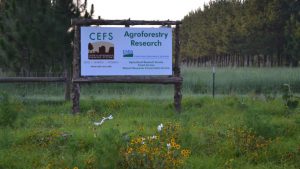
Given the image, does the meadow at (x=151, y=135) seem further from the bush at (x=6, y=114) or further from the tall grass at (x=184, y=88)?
the tall grass at (x=184, y=88)

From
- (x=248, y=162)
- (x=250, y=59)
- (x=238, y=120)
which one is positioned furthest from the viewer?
(x=250, y=59)

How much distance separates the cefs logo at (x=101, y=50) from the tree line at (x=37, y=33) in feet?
25.0

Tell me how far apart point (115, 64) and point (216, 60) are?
6785 cm

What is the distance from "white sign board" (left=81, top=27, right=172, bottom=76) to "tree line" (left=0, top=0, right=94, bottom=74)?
7.64 metres

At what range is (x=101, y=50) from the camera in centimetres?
1444

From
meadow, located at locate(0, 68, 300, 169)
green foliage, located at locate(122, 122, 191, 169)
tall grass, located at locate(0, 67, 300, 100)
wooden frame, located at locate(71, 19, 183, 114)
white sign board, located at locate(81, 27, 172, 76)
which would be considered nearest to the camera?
green foliage, located at locate(122, 122, 191, 169)

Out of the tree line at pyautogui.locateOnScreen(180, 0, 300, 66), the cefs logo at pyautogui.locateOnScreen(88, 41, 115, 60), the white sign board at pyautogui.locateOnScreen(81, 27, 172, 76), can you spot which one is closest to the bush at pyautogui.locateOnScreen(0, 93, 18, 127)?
the white sign board at pyautogui.locateOnScreen(81, 27, 172, 76)

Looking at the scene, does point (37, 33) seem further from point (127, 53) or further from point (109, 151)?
point (109, 151)

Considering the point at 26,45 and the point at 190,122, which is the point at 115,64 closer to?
the point at 190,122

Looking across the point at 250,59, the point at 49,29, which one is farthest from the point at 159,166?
the point at 250,59

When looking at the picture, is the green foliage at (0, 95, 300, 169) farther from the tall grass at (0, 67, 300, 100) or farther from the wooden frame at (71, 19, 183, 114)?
the tall grass at (0, 67, 300, 100)

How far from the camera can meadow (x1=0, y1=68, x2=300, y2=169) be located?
7.20 metres

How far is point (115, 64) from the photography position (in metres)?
14.4

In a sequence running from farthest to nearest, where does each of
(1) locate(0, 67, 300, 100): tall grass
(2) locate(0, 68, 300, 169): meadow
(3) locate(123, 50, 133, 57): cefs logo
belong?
(1) locate(0, 67, 300, 100): tall grass < (3) locate(123, 50, 133, 57): cefs logo < (2) locate(0, 68, 300, 169): meadow
